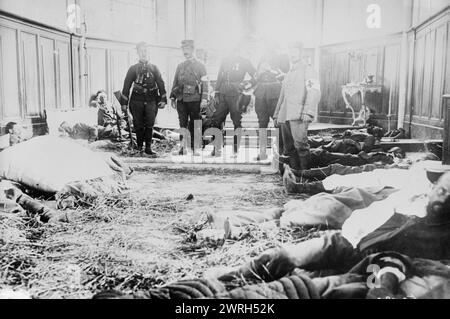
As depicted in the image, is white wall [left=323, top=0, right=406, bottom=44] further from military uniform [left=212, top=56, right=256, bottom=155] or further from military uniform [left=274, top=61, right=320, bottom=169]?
military uniform [left=212, top=56, right=256, bottom=155]

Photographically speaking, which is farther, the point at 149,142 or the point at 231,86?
the point at 231,86

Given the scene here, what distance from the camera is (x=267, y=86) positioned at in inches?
135

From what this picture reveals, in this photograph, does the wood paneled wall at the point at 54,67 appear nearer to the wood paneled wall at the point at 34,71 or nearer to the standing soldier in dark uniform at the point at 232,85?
the wood paneled wall at the point at 34,71

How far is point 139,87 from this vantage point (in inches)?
126

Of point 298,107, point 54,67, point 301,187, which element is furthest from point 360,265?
point 54,67

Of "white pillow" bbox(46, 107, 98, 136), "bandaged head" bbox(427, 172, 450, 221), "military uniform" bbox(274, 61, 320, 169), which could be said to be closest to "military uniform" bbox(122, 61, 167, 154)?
"white pillow" bbox(46, 107, 98, 136)

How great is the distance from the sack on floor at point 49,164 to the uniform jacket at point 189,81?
869mm

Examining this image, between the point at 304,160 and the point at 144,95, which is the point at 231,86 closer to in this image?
the point at 144,95

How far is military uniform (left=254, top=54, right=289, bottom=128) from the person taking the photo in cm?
327

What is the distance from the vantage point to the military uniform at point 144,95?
3.16 m

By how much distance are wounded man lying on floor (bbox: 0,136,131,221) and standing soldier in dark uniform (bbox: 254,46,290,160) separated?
49.6 inches

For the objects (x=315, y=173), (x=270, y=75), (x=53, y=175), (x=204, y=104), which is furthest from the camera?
(x=204, y=104)

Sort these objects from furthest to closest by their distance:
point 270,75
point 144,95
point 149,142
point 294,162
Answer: point 270,75
point 144,95
point 149,142
point 294,162

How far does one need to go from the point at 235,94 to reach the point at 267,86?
0.42m
